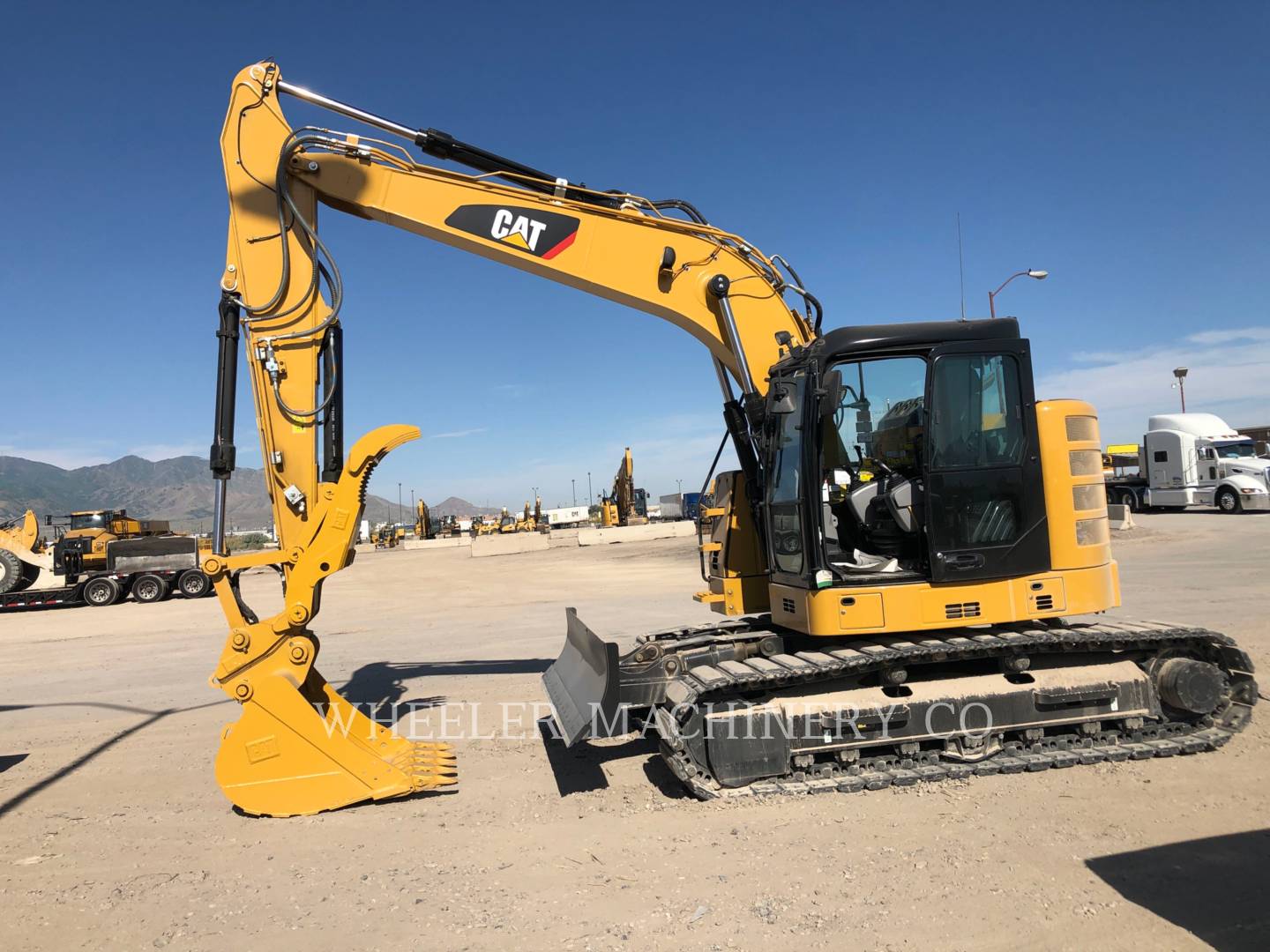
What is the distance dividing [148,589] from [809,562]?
25318 millimetres

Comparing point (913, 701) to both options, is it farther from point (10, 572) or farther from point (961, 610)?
point (10, 572)

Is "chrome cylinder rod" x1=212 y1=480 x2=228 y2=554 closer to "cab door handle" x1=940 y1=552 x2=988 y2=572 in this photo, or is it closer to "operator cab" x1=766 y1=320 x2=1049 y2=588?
"operator cab" x1=766 y1=320 x2=1049 y2=588

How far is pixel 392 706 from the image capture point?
8688 mm

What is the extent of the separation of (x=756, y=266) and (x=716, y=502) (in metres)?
2.15

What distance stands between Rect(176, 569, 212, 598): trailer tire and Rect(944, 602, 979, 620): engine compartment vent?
25311 mm

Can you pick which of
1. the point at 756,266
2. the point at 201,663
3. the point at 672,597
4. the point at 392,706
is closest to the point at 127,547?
the point at 201,663

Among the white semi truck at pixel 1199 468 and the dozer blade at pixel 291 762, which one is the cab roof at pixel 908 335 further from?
the white semi truck at pixel 1199 468

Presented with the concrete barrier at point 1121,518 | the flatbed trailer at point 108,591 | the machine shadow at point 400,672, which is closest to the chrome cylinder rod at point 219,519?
the machine shadow at point 400,672

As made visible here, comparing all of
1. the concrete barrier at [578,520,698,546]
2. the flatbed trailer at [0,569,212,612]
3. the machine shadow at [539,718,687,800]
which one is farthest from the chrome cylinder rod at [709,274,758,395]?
the concrete barrier at [578,520,698,546]

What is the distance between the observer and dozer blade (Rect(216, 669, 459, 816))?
18.0 feet

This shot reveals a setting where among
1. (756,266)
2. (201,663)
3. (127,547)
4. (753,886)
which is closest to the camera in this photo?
(753,886)

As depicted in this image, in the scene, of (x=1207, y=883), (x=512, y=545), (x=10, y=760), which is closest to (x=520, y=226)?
(x=1207, y=883)

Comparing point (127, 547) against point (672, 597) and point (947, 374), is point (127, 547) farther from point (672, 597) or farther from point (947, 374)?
point (947, 374)

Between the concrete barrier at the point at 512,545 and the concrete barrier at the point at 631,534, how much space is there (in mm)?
2402
